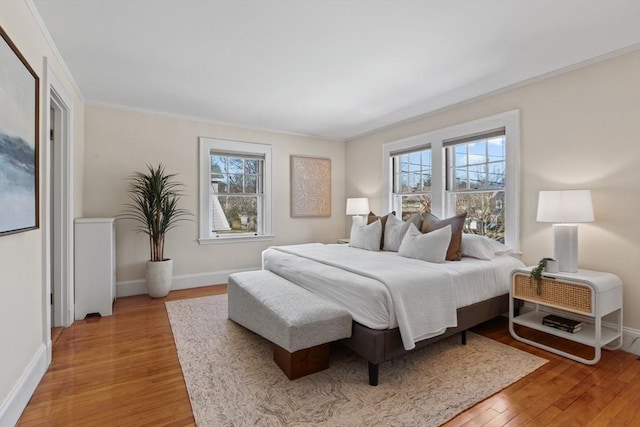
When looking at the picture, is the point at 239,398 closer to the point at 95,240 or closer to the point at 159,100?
the point at 95,240

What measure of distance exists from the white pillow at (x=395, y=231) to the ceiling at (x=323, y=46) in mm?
1438

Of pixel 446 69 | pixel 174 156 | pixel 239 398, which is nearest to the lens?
pixel 239 398

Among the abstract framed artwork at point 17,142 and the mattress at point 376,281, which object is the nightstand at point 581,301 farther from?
the abstract framed artwork at point 17,142

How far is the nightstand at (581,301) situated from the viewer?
2.30 m

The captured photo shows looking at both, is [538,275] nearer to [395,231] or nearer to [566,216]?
[566,216]

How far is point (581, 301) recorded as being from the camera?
92.6 inches

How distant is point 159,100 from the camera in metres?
3.81

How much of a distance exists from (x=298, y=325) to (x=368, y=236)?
2.13 m

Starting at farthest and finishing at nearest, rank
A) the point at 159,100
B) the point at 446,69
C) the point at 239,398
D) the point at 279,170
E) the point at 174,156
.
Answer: the point at 279,170
the point at 174,156
the point at 159,100
the point at 446,69
the point at 239,398

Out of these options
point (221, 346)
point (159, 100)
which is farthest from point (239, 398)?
point (159, 100)

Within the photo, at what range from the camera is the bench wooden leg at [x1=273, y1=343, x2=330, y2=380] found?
2.09m

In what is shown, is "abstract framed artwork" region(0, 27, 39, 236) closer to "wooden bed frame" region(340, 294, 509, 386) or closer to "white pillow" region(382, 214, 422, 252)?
"wooden bed frame" region(340, 294, 509, 386)

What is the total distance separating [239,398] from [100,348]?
4.89 ft

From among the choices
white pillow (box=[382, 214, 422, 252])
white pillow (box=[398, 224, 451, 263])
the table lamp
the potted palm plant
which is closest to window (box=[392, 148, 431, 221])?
white pillow (box=[382, 214, 422, 252])
